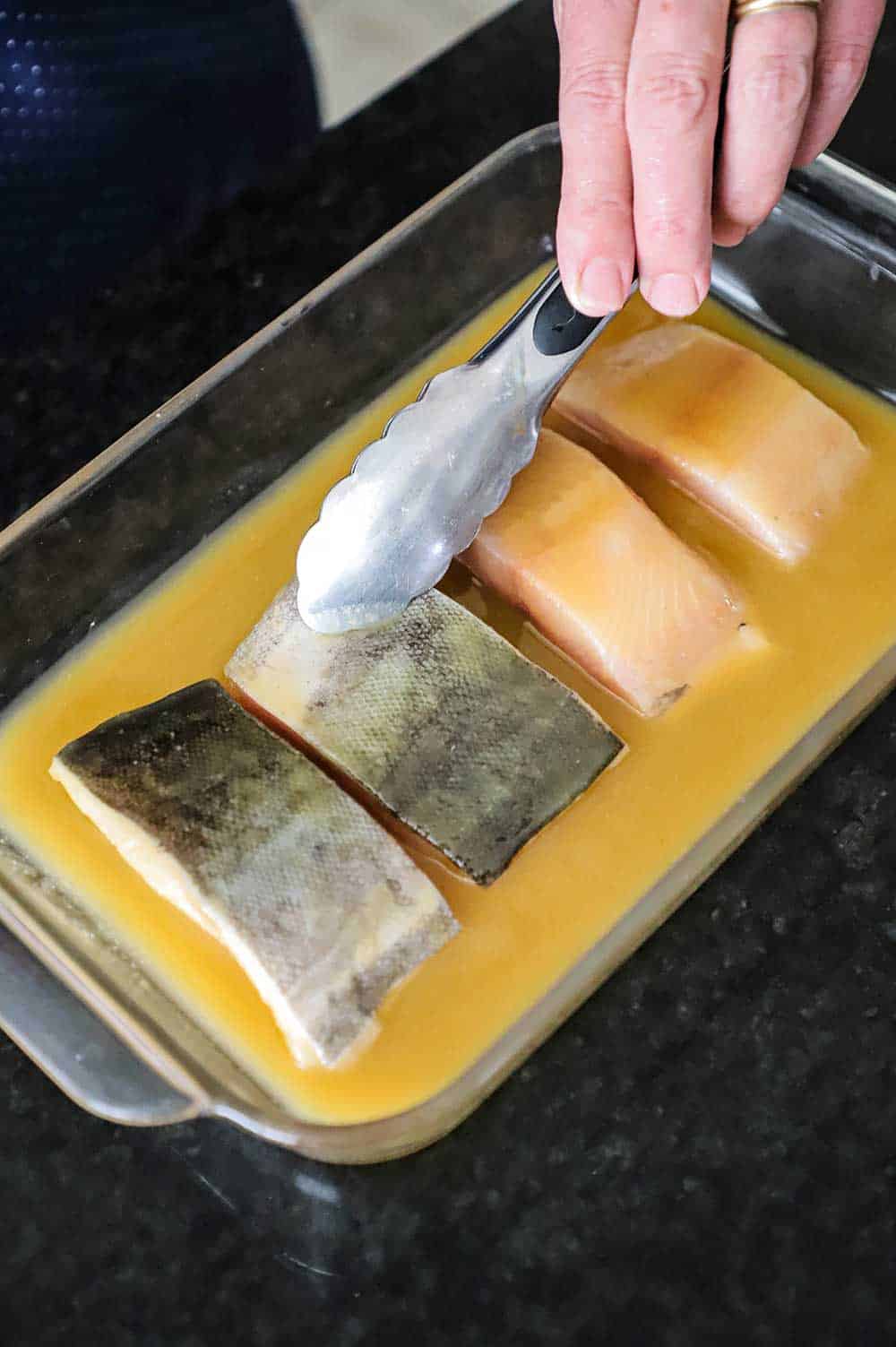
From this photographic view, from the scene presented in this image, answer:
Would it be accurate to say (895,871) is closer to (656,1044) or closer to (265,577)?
(656,1044)

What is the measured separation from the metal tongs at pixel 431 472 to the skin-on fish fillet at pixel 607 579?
0.09m

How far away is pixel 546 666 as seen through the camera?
1536mm

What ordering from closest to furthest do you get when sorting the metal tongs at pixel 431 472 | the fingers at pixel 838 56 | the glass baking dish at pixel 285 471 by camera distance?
1. the glass baking dish at pixel 285 471
2. the fingers at pixel 838 56
3. the metal tongs at pixel 431 472

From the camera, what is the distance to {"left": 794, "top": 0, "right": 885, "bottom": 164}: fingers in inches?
49.4

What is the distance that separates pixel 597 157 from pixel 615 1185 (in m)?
0.96

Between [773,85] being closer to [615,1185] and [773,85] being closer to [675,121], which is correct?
[675,121]

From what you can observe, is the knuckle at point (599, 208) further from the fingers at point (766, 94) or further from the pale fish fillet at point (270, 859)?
the pale fish fillet at point (270, 859)

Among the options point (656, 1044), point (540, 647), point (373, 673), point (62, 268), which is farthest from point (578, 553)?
point (62, 268)

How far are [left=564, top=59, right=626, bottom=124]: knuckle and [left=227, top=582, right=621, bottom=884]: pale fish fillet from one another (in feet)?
1.70

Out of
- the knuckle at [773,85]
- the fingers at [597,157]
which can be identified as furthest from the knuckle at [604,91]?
the knuckle at [773,85]

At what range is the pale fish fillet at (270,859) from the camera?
1.25 meters

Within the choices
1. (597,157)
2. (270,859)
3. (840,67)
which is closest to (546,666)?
(270,859)

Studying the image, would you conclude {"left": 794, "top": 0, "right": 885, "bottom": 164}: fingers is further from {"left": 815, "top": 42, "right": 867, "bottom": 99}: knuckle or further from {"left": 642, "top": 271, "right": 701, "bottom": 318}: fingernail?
{"left": 642, "top": 271, "right": 701, "bottom": 318}: fingernail

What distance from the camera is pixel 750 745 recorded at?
1.46 m
